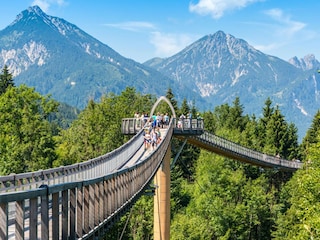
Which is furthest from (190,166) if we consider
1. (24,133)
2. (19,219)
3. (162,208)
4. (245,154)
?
(19,219)

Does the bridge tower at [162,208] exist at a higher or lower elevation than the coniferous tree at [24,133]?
lower

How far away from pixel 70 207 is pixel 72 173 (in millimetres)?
10533

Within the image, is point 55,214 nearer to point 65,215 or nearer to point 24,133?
point 65,215

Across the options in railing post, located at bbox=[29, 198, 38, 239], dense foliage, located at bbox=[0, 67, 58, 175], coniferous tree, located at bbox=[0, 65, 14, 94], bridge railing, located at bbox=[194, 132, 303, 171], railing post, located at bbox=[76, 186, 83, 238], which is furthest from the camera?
coniferous tree, located at bbox=[0, 65, 14, 94]

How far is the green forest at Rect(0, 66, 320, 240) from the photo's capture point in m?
48.2

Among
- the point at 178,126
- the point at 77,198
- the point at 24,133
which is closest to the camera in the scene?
the point at 77,198

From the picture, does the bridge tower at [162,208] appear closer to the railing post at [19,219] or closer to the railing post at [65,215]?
the railing post at [65,215]

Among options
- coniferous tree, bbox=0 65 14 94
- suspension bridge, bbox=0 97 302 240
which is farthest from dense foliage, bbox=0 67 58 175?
suspension bridge, bbox=0 97 302 240

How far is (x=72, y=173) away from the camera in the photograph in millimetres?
19250

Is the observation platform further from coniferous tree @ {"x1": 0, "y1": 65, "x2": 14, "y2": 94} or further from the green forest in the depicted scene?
coniferous tree @ {"x1": 0, "y1": 65, "x2": 14, "y2": 94}

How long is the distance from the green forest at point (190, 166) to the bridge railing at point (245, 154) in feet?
8.70

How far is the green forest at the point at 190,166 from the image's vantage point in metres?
48.2

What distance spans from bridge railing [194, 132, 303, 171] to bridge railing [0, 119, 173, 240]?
2843cm

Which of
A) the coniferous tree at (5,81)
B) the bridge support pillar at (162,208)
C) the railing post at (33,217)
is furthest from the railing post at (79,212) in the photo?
the coniferous tree at (5,81)
